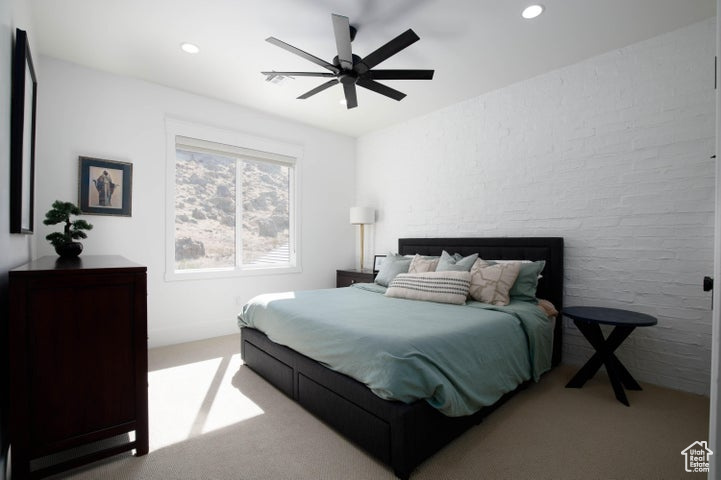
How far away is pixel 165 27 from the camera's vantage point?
262 cm

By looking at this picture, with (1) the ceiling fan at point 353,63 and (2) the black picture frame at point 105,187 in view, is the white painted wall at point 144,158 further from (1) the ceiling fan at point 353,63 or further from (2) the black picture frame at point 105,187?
(1) the ceiling fan at point 353,63

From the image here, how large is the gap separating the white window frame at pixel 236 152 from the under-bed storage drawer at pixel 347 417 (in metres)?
2.28

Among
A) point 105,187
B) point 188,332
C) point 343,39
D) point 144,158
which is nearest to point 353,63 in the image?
point 343,39

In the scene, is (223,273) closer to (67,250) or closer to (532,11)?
(67,250)

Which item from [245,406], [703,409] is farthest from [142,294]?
[703,409]

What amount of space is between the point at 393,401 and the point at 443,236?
9.27ft

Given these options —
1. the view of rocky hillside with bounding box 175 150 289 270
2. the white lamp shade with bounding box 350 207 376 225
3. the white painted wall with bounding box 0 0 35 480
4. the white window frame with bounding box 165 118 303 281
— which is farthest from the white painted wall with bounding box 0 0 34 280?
the white lamp shade with bounding box 350 207 376 225

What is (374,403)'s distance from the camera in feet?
5.61

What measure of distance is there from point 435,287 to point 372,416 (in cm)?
142

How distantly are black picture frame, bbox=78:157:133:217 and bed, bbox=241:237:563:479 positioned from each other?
184 centimetres

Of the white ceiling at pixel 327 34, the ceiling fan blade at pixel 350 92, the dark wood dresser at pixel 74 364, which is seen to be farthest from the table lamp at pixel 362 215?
the dark wood dresser at pixel 74 364

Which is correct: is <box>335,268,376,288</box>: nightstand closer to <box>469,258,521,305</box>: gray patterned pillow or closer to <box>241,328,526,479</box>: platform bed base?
<box>469,258,521,305</box>: gray patterned pillow

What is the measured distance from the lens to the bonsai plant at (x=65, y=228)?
212 cm

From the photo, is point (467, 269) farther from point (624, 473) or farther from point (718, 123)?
point (718, 123)
